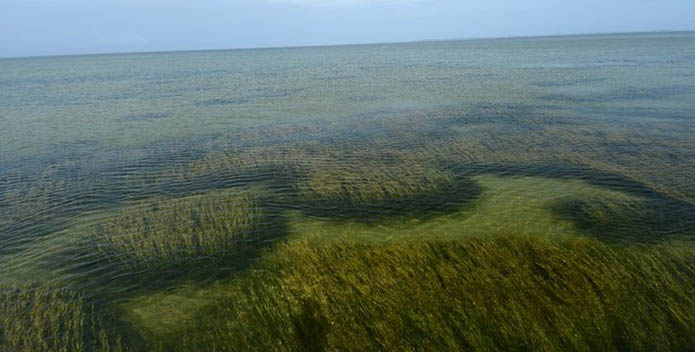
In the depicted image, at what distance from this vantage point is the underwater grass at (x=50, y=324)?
29.2ft

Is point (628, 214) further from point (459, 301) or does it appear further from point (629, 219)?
point (459, 301)

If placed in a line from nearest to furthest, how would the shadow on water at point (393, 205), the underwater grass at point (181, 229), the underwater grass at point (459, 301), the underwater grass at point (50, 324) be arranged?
1. the underwater grass at point (459, 301)
2. the underwater grass at point (50, 324)
3. the underwater grass at point (181, 229)
4. the shadow on water at point (393, 205)

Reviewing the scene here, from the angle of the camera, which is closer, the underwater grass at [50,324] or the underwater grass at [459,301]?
the underwater grass at [459,301]

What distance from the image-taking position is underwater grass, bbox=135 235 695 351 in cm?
858

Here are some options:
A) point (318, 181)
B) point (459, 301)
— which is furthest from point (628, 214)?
point (318, 181)

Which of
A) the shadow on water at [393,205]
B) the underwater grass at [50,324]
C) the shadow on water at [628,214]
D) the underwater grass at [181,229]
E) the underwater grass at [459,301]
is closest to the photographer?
the underwater grass at [459,301]

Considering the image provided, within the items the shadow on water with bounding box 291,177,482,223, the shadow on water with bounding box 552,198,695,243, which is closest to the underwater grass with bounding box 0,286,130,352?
the shadow on water with bounding box 291,177,482,223

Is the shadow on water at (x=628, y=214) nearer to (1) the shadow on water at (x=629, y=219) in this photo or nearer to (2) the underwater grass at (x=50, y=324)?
(1) the shadow on water at (x=629, y=219)

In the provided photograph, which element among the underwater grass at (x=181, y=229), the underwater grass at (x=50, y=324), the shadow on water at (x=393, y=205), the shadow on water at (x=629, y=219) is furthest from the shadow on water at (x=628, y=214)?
the underwater grass at (x=50, y=324)

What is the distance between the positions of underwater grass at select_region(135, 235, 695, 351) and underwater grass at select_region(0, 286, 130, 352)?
5.06ft

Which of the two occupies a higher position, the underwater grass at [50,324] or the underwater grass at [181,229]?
the underwater grass at [181,229]

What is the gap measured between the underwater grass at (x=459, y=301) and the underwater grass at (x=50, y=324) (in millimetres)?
1543

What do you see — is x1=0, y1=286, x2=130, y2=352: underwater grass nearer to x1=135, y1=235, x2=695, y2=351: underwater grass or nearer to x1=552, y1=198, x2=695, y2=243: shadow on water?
x1=135, y1=235, x2=695, y2=351: underwater grass

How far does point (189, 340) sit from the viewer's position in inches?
354
